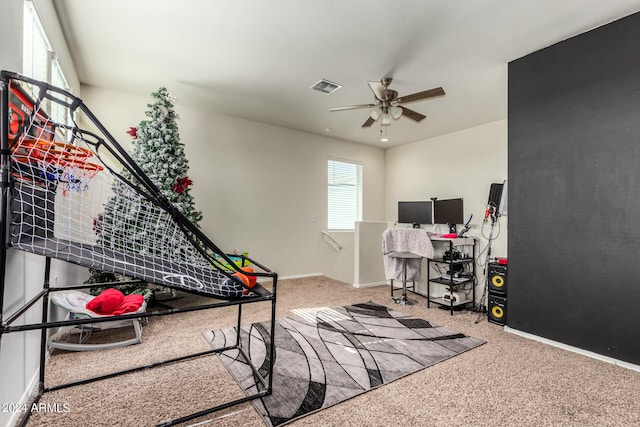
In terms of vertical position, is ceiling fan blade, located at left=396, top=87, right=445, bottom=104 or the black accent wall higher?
ceiling fan blade, located at left=396, top=87, right=445, bottom=104

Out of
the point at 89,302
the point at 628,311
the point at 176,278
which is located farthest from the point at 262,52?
the point at 628,311

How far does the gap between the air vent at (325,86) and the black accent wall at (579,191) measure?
73.1 inches

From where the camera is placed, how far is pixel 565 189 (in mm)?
2582

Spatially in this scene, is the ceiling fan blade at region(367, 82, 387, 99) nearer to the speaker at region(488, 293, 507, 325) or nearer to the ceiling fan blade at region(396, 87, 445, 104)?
the ceiling fan blade at region(396, 87, 445, 104)

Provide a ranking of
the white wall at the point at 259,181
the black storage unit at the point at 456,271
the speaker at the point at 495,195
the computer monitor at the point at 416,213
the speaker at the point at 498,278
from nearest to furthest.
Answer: the speaker at the point at 498,278 < the black storage unit at the point at 456,271 < the speaker at the point at 495,195 < the white wall at the point at 259,181 < the computer monitor at the point at 416,213

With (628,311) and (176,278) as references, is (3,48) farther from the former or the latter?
(628,311)

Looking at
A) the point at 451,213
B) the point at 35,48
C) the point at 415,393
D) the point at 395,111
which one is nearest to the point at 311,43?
the point at 395,111

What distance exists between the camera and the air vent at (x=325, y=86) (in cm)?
353

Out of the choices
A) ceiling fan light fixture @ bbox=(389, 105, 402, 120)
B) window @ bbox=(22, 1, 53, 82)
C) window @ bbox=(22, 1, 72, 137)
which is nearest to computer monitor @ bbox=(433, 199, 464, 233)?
ceiling fan light fixture @ bbox=(389, 105, 402, 120)

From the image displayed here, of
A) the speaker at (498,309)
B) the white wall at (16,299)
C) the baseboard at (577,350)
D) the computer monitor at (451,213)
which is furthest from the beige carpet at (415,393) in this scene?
the computer monitor at (451,213)

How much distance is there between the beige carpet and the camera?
162 cm

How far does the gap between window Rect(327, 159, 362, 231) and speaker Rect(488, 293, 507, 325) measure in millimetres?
3190

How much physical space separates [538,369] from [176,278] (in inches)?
101

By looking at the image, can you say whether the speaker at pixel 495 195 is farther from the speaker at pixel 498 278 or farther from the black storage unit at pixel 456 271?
the speaker at pixel 498 278
